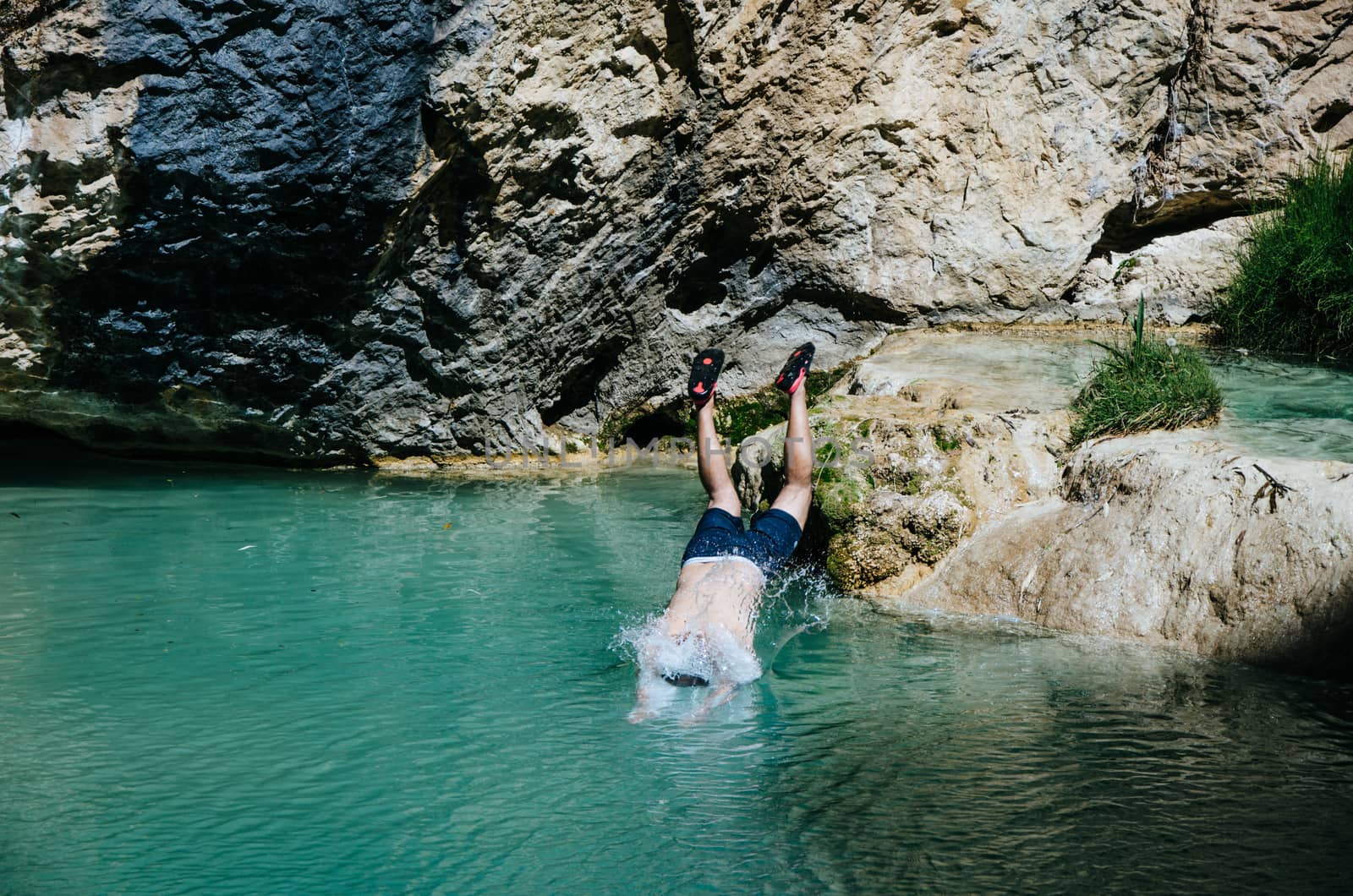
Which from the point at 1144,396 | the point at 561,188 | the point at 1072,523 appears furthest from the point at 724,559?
the point at 561,188

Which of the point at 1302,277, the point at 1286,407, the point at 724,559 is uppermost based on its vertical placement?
the point at 1302,277

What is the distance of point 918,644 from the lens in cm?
508

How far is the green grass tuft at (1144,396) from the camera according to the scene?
19.4 feet

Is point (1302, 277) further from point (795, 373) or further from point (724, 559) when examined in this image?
point (724, 559)

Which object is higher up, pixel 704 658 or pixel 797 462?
pixel 797 462

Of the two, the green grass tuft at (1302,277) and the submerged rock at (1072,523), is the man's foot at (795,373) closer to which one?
the submerged rock at (1072,523)

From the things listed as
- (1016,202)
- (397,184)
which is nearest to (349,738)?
(397,184)

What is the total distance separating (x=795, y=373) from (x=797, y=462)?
1.48ft

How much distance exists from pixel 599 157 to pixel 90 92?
3.31m

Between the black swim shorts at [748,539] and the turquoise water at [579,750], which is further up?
the black swim shorts at [748,539]

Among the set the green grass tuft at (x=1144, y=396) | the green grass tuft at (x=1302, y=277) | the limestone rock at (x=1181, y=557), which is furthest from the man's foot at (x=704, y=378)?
the green grass tuft at (x=1302, y=277)

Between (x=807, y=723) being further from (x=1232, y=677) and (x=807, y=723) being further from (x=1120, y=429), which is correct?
(x=1120, y=429)

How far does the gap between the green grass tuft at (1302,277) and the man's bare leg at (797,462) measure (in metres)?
4.32

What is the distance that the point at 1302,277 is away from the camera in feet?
25.5
